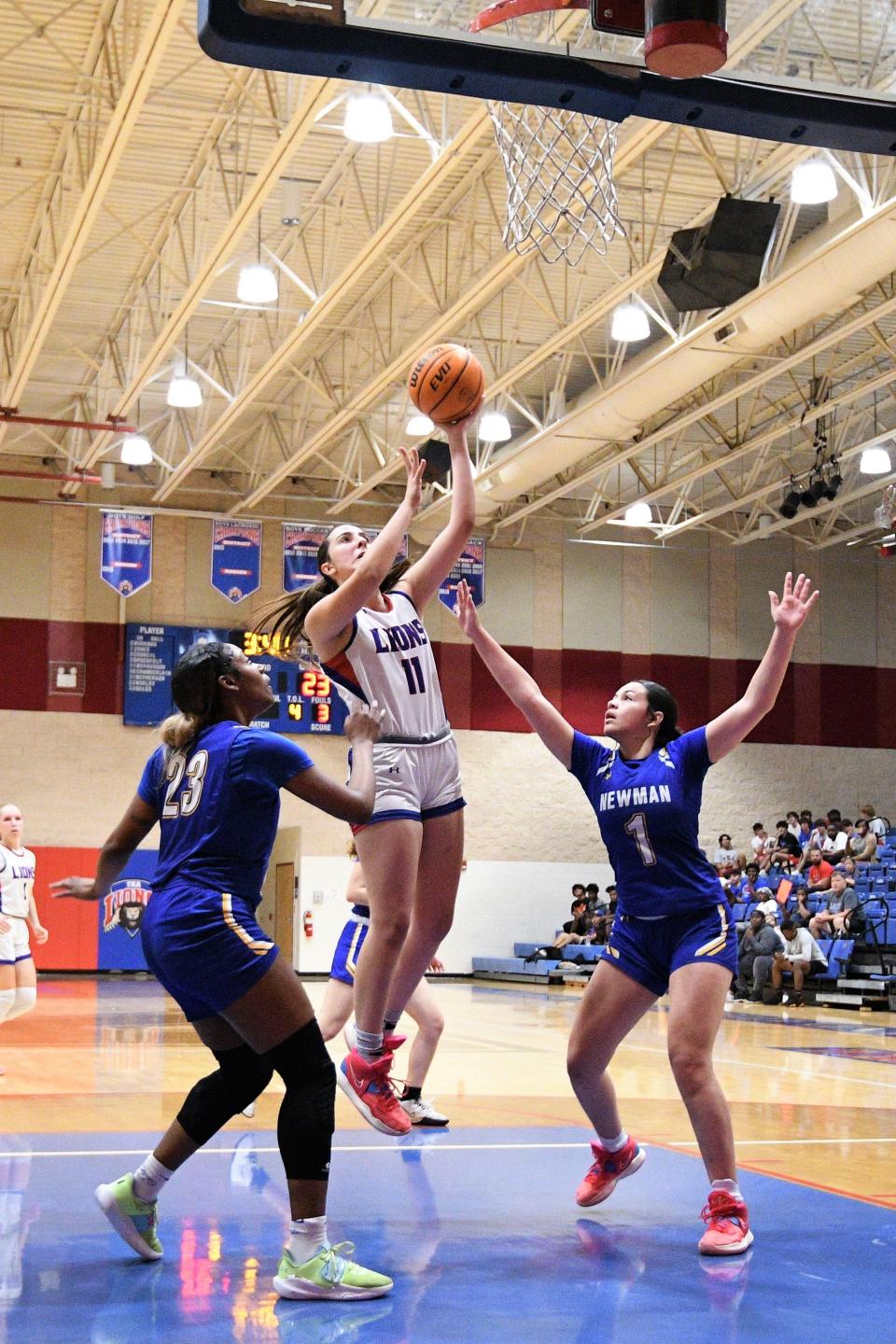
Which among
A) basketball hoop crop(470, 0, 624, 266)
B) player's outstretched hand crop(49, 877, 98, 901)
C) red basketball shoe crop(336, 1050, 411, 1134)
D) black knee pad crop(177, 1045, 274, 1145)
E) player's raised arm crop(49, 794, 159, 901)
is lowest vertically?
red basketball shoe crop(336, 1050, 411, 1134)

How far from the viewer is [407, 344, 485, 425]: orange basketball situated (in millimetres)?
5664

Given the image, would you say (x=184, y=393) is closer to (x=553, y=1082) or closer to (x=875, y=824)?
(x=553, y=1082)

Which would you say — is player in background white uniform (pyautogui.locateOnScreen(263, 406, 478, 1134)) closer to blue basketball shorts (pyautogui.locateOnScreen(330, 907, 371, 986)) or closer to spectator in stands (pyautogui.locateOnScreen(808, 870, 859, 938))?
blue basketball shorts (pyautogui.locateOnScreen(330, 907, 371, 986))

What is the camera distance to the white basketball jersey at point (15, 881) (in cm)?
1050

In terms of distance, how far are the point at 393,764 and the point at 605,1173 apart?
1.65 m

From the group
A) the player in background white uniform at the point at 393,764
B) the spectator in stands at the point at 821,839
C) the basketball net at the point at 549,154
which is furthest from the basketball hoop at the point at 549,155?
the spectator in stands at the point at 821,839

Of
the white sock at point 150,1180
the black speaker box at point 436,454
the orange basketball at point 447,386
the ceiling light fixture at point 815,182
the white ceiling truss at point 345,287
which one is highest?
the white ceiling truss at point 345,287

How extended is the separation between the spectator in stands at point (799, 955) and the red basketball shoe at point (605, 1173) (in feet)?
48.9

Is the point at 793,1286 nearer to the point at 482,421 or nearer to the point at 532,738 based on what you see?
the point at 482,421

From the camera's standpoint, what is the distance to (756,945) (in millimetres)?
20406

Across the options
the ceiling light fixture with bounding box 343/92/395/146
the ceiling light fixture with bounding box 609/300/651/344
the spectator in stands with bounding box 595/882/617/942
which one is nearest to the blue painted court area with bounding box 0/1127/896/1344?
the ceiling light fixture with bounding box 343/92/395/146

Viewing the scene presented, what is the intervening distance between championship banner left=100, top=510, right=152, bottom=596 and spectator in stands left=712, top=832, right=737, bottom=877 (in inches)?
446

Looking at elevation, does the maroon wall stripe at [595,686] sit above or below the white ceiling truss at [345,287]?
below

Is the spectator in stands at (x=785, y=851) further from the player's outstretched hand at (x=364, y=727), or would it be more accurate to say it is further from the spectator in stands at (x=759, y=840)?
the player's outstretched hand at (x=364, y=727)
